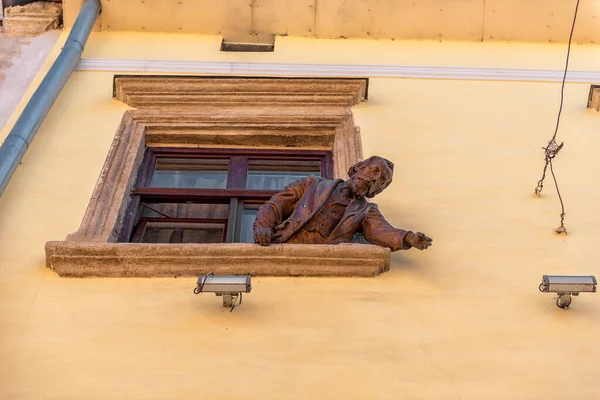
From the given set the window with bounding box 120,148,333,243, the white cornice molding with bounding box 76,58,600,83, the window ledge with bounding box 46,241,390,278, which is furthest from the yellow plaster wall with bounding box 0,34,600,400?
the white cornice molding with bounding box 76,58,600,83

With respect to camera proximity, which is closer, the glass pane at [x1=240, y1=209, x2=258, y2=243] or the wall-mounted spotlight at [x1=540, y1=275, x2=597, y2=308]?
the wall-mounted spotlight at [x1=540, y1=275, x2=597, y2=308]

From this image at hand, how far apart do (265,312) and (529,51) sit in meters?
3.80

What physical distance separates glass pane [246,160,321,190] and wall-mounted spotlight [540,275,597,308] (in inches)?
85.0

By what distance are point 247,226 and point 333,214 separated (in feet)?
2.48

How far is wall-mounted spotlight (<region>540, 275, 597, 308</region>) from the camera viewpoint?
5.27 meters

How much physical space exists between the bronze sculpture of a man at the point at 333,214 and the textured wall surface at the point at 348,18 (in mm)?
2657

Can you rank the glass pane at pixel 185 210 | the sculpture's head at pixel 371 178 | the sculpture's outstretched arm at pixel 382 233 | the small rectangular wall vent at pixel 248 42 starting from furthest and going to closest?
the small rectangular wall vent at pixel 248 42 < the glass pane at pixel 185 210 < the sculpture's head at pixel 371 178 < the sculpture's outstretched arm at pixel 382 233

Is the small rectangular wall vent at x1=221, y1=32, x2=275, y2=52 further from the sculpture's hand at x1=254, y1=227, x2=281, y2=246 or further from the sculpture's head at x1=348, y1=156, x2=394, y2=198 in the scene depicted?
the sculpture's hand at x1=254, y1=227, x2=281, y2=246

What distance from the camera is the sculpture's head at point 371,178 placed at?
6.01 metres

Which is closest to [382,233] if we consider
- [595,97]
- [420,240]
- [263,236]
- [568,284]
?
[420,240]

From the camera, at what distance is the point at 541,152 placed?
6984 mm

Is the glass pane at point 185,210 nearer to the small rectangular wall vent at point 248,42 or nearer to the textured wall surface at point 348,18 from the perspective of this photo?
the small rectangular wall vent at point 248,42

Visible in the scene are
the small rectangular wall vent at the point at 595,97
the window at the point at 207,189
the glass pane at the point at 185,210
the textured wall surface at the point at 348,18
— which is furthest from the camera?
the textured wall surface at the point at 348,18

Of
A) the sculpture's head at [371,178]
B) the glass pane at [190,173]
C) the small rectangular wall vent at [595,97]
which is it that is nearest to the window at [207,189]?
the glass pane at [190,173]
